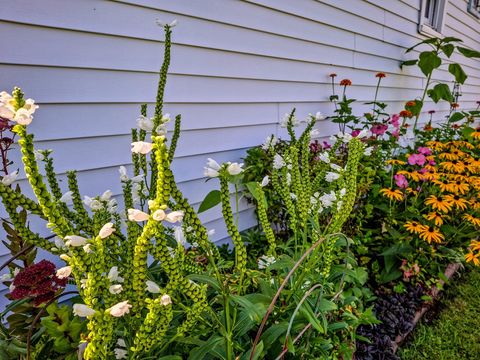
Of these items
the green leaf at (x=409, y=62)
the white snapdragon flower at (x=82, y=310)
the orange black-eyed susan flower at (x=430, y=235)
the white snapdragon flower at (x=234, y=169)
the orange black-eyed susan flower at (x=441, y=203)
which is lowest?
the orange black-eyed susan flower at (x=430, y=235)

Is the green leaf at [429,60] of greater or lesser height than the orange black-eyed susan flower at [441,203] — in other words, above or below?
above

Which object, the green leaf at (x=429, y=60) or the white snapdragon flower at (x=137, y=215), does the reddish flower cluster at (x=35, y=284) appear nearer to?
the white snapdragon flower at (x=137, y=215)

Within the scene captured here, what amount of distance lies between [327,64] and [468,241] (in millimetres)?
1906

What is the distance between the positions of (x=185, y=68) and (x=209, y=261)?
1330 millimetres

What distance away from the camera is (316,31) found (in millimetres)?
3008

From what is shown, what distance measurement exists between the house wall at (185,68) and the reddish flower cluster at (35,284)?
0.64 metres

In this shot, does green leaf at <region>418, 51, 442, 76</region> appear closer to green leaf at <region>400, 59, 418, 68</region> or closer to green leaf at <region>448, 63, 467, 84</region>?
green leaf at <region>400, 59, 418, 68</region>

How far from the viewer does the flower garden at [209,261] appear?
0.70 metres

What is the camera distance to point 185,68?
2.10m

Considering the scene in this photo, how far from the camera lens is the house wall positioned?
154cm

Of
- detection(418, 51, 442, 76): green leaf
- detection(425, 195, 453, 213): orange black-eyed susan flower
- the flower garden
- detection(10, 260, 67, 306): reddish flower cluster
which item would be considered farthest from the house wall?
detection(425, 195, 453, 213): orange black-eyed susan flower

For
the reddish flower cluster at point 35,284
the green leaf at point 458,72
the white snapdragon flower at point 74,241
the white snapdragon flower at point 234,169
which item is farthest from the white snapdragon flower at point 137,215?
the green leaf at point 458,72

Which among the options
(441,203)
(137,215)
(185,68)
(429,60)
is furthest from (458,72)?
(137,215)

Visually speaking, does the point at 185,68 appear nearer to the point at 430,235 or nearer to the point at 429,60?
the point at 430,235
